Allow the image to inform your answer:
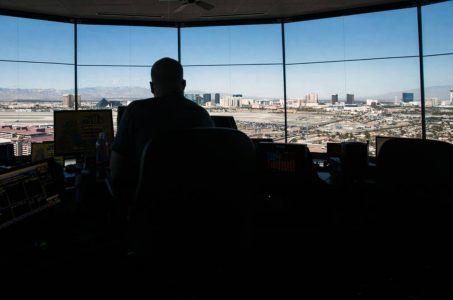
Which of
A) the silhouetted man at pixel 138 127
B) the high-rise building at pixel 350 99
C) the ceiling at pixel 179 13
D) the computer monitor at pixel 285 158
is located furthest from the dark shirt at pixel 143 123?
the high-rise building at pixel 350 99

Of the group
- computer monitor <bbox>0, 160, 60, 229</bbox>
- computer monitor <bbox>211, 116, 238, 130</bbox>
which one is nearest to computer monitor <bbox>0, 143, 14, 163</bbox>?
computer monitor <bbox>0, 160, 60, 229</bbox>

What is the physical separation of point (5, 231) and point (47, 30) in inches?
234

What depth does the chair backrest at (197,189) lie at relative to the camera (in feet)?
3.62

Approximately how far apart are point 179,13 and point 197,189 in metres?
5.27

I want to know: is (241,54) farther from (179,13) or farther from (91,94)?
(91,94)

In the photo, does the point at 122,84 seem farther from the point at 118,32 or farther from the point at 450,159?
the point at 450,159

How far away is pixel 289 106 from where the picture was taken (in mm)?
6012

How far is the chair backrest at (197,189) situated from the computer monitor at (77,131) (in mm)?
1836

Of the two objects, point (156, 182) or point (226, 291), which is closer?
point (156, 182)

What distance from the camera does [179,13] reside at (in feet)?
18.6

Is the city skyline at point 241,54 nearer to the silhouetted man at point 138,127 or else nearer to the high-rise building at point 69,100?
the high-rise building at point 69,100

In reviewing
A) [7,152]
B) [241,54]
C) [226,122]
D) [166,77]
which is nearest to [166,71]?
[166,77]

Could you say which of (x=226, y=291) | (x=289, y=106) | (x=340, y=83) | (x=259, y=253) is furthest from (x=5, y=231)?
(x=340, y=83)

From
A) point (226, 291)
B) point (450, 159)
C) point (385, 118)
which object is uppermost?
point (385, 118)
